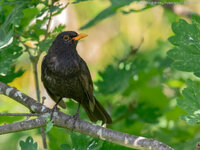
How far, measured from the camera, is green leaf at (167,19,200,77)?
2.98 meters

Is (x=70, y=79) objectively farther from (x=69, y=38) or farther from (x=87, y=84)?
(x=69, y=38)

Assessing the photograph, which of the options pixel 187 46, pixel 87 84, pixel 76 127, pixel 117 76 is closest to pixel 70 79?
pixel 87 84

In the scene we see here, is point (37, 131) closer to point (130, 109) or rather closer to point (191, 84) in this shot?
point (130, 109)

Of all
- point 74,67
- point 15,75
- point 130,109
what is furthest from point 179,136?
point 15,75

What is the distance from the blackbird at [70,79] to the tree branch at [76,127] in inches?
34.0

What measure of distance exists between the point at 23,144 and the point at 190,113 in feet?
4.30

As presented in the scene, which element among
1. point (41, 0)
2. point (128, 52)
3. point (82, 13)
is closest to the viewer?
point (41, 0)

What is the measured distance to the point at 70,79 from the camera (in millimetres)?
4301

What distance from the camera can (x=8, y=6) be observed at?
12.9 feet

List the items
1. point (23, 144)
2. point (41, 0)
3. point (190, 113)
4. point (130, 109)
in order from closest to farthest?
1. point (190, 113)
2. point (23, 144)
3. point (41, 0)
4. point (130, 109)

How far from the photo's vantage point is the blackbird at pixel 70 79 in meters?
4.27

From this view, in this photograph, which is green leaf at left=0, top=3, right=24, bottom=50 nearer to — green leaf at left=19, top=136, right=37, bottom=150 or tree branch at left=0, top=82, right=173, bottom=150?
tree branch at left=0, top=82, right=173, bottom=150

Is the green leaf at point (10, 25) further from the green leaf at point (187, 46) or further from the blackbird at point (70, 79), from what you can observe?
the green leaf at point (187, 46)

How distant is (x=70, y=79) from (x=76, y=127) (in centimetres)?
120
